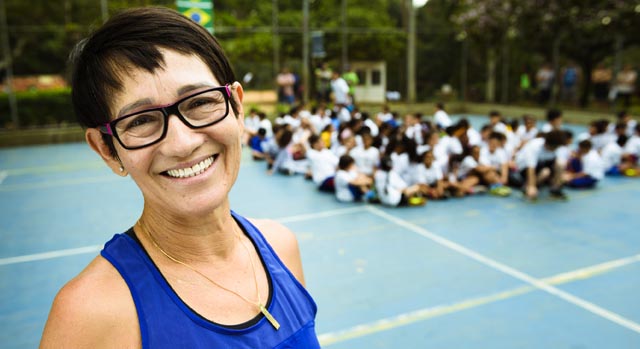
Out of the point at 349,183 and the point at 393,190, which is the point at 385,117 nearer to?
the point at 349,183

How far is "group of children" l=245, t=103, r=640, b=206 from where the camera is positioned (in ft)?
25.5

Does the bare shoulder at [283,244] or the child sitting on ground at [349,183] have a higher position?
the bare shoulder at [283,244]

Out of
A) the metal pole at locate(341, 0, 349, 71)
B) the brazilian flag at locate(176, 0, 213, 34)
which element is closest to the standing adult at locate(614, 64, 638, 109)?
the metal pole at locate(341, 0, 349, 71)

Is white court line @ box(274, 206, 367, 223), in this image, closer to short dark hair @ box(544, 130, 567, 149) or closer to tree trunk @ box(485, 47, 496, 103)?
short dark hair @ box(544, 130, 567, 149)

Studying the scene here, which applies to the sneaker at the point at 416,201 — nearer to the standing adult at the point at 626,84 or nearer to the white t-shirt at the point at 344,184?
the white t-shirt at the point at 344,184

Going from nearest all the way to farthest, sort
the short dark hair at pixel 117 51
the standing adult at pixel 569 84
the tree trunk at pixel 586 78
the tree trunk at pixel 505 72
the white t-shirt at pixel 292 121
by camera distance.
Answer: the short dark hair at pixel 117 51
the white t-shirt at pixel 292 121
the tree trunk at pixel 586 78
the standing adult at pixel 569 84
the tree trunk at pixel 505 72

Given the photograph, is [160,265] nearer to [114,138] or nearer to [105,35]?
[114,138]

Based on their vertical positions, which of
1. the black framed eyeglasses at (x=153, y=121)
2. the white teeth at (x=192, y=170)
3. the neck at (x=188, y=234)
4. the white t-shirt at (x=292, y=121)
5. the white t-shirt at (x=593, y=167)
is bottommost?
the white t-shirt at (x=593, y=167)

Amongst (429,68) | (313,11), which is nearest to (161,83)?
(313,11)

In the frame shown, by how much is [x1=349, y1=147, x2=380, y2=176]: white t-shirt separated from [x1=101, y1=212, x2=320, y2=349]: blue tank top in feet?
23.2

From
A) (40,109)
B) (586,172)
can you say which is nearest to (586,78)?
(586,172)

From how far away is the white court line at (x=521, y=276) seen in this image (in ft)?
13.4

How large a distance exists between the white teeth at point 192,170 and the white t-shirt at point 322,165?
23.6 ft

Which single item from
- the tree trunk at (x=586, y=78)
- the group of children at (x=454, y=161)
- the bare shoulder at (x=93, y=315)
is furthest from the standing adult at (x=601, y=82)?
the bare shoulder at (x=93, y=315)
